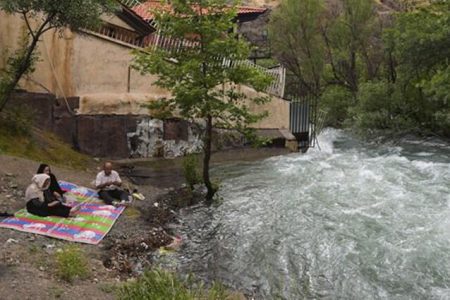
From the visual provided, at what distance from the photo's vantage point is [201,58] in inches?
499

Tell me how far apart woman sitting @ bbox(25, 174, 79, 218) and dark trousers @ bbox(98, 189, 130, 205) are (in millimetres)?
1395

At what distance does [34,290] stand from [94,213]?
418 cm

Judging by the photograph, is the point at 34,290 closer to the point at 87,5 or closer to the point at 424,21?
the point at 87,5

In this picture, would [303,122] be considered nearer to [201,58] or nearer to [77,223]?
[201,58]

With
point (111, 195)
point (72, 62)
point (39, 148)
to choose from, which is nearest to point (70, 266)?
point (111, 195)

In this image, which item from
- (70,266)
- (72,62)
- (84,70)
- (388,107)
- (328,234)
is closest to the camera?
(70,266)

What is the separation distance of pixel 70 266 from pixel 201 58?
667 centimetres

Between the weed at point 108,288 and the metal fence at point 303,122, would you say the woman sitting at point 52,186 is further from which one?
the metal fence at point 303,122

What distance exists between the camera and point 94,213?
10977mm

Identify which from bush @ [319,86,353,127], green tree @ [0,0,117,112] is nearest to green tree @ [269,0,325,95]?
bush @ [319,86,353,127]

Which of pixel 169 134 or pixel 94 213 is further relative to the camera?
pixel 169 134

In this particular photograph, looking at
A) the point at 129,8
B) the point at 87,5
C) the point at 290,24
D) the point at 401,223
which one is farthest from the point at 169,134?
the point at 290,24

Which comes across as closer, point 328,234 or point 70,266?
point 70,266

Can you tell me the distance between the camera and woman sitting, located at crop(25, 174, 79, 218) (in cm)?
1016
